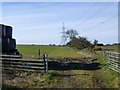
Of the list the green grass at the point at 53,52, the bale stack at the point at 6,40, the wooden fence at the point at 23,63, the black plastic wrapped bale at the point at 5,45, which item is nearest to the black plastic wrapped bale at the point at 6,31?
the bale stack at the point at 6,40

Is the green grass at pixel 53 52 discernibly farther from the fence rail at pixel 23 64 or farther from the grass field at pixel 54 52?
the fence rail at pixel 23 64

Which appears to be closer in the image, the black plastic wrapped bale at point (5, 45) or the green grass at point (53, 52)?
the black plastic wrapped bale at point (5, 45)

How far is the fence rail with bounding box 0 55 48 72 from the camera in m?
17.6

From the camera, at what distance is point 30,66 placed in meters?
18.0

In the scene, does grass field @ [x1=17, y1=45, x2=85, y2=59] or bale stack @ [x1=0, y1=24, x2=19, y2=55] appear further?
grass field @ [x1=17, y1=45, x2=85, y2=59]

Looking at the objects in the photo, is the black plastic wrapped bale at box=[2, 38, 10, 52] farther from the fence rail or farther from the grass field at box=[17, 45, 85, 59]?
the grass field at box=[17, 45, 85, 59]

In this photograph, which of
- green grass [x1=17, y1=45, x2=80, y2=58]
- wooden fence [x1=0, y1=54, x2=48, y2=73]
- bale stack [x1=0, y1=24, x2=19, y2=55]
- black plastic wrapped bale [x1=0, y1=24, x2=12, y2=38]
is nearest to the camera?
wooden fence [x1=0, y1=54, x2=48, y2=73]

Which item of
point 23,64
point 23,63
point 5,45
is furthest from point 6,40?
point 23,64

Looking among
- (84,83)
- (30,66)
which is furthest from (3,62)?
(84,83)

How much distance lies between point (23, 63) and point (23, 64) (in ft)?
0.45

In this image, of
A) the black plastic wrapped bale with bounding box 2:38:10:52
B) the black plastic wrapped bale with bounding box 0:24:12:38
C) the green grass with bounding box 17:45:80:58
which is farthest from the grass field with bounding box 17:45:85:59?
the black plastic wrapped bale with bounding box 2:38:10:52

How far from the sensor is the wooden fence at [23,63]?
17625mm

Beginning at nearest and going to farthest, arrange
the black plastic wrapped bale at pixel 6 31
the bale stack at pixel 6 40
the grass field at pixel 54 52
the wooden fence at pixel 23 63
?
1. the wooden fence at pixel 23 63
2. the bale stack at pixel 6 40
3. the black plastic wrapped bale at pixel 6 31
4. the grass field at pixel 54 52

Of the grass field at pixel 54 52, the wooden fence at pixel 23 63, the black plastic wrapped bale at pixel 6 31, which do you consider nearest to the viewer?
the wooden fence at pixel 23 63
